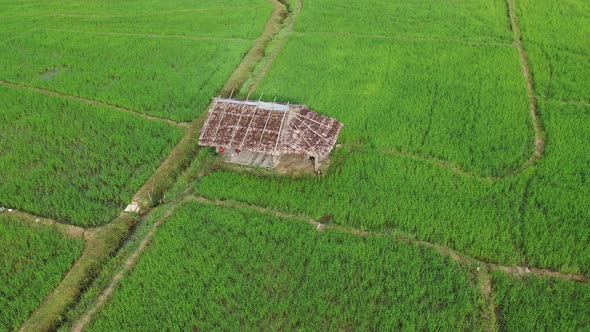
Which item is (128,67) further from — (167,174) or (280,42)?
(167,174)

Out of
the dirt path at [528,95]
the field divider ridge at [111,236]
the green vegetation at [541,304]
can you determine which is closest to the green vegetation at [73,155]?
the field divider ridge at [111,236]

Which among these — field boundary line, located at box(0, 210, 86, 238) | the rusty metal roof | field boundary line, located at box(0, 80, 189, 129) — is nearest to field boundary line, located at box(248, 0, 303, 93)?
field boundary line, located at box(0, 80, 189, 129)

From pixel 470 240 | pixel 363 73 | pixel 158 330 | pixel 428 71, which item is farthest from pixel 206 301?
pixel 428 71

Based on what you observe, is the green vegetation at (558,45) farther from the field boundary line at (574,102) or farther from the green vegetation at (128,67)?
the green vegetation at (128,67)

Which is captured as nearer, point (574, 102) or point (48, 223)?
point (48, 223)

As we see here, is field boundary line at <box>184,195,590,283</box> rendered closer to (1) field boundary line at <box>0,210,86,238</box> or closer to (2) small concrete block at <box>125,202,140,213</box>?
(2) small concrete block at <box>125,202,140,213</box>

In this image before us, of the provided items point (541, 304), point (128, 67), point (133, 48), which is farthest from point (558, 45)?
point (133, 48)
